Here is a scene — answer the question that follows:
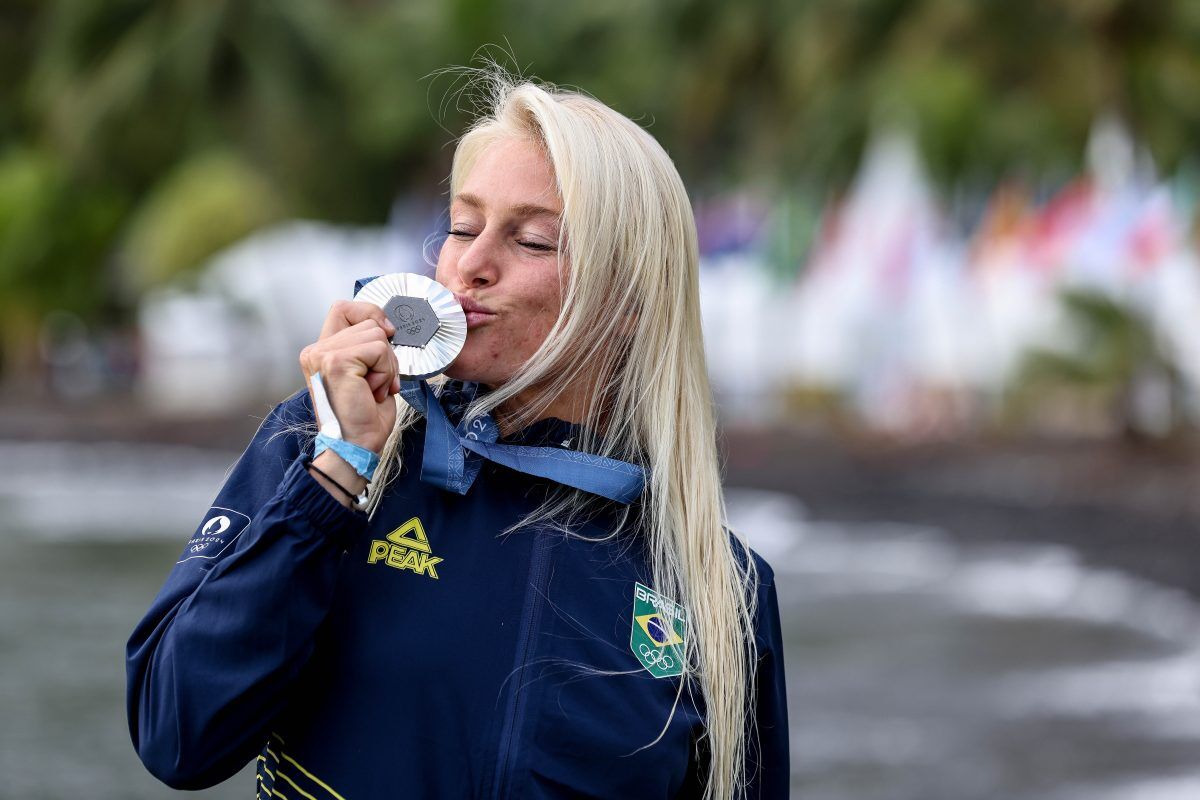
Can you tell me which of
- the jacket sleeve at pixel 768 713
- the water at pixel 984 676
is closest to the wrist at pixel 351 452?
the jacket sleeve at pixel 768 713

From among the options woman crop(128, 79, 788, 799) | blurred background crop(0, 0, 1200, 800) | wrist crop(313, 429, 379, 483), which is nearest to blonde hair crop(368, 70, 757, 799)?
woman crop(128, 79, 788, 799)

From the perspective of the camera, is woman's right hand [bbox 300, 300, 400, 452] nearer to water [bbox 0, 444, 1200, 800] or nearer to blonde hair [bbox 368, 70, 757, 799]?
blonde hair [bbox 368, 70, 757, 799]

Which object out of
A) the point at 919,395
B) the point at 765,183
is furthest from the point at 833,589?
the point at 765,183

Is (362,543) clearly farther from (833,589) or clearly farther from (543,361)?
(833,589)

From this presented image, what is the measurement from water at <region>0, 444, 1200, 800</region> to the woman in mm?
5723

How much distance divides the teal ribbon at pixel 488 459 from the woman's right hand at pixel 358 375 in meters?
0.08

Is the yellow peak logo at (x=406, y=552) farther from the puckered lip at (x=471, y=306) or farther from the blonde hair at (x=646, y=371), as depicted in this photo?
the puckered lip at (x=471, y=306)

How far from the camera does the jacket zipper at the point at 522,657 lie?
1.71m

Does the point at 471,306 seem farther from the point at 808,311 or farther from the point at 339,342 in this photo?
the point at 808,311

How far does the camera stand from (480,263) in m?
1.87

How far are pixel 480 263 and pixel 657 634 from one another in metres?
0.49

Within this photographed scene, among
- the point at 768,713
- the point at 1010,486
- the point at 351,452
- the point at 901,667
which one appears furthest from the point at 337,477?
the point at 1010,486

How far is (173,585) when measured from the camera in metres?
1.69

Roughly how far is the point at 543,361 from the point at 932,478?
1805 centimetres
